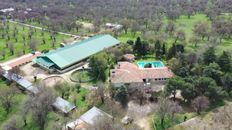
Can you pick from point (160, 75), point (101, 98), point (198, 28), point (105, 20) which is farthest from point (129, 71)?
point (105, 20)

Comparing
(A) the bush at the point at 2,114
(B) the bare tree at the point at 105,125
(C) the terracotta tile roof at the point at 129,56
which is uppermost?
(C) the terracotta tile roof at the point at 129,56

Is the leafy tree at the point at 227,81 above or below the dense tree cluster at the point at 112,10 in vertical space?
below

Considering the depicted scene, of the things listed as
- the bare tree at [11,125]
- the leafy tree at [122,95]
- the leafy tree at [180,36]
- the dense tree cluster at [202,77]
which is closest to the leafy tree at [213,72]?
the dense tree cluster at [202,77]

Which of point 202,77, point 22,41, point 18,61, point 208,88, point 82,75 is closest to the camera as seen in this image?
point 208,88

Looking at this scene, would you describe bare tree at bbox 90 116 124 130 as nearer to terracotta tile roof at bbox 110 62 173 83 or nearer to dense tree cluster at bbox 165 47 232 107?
dense tree cluster at bbox 165 47 232 107

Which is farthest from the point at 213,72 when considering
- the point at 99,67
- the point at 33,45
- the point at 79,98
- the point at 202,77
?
the point at 33,45

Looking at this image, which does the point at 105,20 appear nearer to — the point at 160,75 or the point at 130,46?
the point at 130,46

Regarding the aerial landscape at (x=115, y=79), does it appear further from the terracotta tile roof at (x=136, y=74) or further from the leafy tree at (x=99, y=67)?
the leafy tree at (x=99, y=67)

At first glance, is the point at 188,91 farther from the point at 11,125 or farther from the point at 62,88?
the point at 11,125
